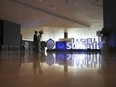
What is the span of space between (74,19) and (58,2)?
7.79 metres

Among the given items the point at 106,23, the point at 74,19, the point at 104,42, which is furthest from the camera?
the point at 74,19

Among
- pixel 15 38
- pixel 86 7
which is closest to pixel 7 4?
pixel 86 7

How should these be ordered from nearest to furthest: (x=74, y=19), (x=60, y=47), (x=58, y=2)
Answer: (x=58, y=2) < (x=60, y=47) < (x=74, y=19)

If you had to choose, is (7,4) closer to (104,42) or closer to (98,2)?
(98,2)

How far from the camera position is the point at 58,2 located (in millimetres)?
14922

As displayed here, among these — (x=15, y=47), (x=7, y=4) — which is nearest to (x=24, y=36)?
(x=15, y=47)

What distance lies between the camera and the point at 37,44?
46.3 ft

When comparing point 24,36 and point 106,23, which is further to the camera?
point 24,36

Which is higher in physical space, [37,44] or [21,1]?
[21,1]

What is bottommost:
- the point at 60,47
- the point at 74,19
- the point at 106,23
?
the point at 60,47

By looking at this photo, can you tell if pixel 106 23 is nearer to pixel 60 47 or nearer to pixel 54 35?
pixel 60 47

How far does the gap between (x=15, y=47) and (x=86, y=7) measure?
12970 mm

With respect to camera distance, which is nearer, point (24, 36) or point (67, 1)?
point (67, 1)

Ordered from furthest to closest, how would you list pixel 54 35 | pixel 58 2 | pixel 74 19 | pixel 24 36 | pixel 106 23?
1. pixel 24 36
2. pixel 54 35
3. pixel 74 19
4. pixel 58 2
5. pixel 106 23
